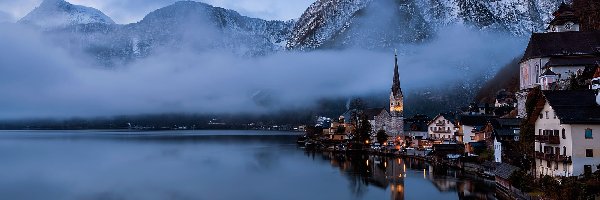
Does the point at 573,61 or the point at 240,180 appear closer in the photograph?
the point at 573,61

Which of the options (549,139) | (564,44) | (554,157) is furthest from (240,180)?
(564,44)

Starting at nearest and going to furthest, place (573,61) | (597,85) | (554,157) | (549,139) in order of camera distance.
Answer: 1. (554,157)
2. (549,139)
3. (597,85)
4. (573,61)

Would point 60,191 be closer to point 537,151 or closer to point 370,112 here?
point 537,151

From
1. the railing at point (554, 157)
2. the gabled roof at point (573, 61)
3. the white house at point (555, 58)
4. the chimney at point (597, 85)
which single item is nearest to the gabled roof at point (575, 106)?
the chimney at point (597, 85)

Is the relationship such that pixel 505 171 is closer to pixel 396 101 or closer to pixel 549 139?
pixel 549 139

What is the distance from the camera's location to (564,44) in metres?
65.9

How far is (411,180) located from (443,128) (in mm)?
44823

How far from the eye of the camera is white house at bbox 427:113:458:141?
98562 mm

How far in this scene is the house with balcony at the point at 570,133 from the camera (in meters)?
36.8

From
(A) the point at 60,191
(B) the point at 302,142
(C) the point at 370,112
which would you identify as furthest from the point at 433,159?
(B) the point at 302,142

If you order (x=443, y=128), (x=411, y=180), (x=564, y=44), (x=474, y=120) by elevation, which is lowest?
(x=411, y=180)

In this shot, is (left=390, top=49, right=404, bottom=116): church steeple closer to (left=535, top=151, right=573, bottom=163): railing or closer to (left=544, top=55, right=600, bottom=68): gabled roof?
(left=544, top=55, right=600, bottom=68): gabled roof

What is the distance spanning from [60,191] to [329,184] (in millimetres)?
29243

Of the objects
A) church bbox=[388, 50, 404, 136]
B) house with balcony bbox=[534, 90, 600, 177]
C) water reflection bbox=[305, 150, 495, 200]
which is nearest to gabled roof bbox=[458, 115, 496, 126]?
water reflection bbox=[305, 150, 495, 200]
